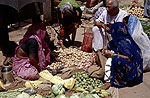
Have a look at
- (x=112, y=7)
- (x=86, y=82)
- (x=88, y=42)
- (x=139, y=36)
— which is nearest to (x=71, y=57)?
(x=88, y=42)

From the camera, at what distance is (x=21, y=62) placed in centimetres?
411

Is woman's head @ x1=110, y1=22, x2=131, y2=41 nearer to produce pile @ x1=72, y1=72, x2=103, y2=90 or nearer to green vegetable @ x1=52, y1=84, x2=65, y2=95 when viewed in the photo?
produce pile @ x1=72, y1=72, x2=103, y2=90

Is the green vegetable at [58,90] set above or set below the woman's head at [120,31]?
below

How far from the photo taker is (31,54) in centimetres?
393

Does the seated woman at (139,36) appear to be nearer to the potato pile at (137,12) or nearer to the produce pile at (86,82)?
the produce pile at (86,82)

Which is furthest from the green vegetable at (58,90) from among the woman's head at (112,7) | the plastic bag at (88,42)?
the plastic bag at (88,42)

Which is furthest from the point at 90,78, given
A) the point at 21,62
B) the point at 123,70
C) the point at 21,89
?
the point at 21,62

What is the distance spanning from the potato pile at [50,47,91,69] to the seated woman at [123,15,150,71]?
143cm

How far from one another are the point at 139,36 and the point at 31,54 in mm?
2256

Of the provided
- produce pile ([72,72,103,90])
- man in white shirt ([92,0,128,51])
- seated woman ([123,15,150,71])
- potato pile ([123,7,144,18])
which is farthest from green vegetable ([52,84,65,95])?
potato pile ([123,7,144,18])

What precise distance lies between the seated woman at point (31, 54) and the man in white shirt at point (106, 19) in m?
1.37

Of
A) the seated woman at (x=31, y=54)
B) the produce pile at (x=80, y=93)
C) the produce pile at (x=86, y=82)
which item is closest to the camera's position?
the produce pile at (x=80, y=93)

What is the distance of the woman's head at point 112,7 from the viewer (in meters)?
4.14

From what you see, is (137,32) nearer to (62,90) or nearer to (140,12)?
(62,90)
